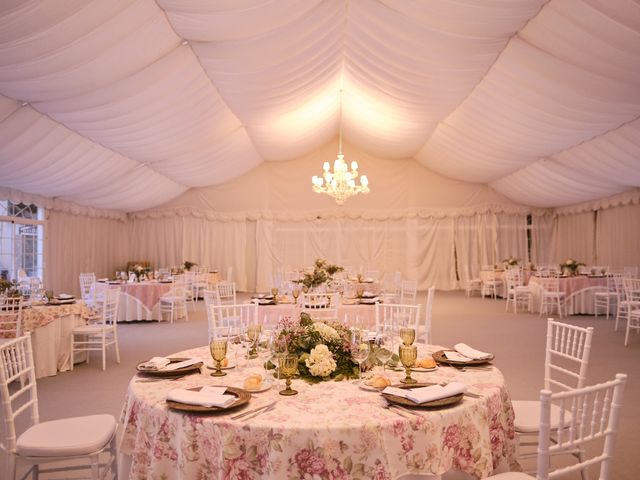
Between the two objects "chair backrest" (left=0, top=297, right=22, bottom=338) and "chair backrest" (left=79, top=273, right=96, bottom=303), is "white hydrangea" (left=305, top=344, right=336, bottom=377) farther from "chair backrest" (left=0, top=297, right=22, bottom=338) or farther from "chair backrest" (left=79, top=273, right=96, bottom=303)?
"chair backrest" (left=79, top=273, right=96, bottom=303)

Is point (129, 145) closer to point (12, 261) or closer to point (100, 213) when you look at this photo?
point (12, 261)

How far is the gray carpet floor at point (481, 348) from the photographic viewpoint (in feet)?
14.2

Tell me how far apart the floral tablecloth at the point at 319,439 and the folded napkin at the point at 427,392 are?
0.17 ft

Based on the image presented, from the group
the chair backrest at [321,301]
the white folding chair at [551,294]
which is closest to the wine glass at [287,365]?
the chair backrest at [321,301]

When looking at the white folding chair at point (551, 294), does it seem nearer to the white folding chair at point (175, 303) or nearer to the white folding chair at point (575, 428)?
the white folding chair at point (175, 303)

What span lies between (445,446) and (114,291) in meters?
5.67

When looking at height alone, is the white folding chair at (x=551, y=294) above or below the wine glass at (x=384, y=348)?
below

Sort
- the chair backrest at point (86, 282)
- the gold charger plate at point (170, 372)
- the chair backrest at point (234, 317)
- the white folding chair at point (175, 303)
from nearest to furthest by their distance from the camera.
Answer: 1. the gold charger plate at point (170, 372)
2. the chair backrest at point (234, 317)
3. the chair backrest at point (86, 282)
4. the white folding chair at point (175, 303)

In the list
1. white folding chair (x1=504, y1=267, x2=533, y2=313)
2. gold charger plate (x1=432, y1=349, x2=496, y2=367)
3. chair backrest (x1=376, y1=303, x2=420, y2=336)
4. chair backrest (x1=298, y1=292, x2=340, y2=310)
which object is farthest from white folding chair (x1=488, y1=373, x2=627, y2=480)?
white folding chair (x1=504, y1=267, x2=533, y2=313)

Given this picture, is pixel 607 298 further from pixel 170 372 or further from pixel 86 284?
pixel 86 284

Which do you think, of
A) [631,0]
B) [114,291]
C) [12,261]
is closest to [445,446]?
[631,0]

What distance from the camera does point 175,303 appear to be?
1000 centimetres

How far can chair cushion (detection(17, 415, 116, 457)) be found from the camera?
7.84 ft

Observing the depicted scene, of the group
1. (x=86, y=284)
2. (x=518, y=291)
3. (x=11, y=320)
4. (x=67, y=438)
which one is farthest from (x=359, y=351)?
(x=518, y=291)
